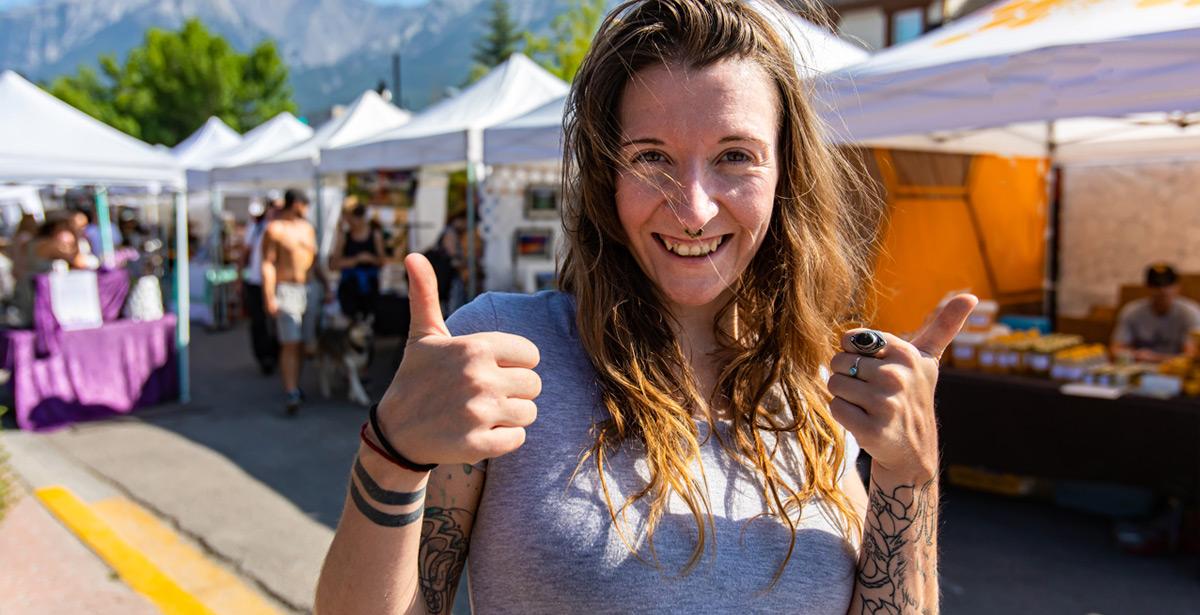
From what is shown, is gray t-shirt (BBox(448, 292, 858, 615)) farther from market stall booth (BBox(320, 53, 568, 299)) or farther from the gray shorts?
the gray shorts

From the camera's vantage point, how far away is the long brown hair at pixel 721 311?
1.25m

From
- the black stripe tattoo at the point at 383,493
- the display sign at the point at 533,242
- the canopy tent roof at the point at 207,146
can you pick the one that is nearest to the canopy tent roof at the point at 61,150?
the display sign at the point at 533,242

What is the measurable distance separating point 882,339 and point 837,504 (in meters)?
0.30

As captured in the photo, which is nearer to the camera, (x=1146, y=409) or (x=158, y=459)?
(x=1146, y=409)

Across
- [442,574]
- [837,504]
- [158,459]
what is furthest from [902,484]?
[158,459]

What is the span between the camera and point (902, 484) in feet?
4.20

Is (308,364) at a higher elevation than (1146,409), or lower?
lower

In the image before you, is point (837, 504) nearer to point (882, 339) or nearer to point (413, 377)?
point (882, 339)

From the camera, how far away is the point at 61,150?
7.31 m

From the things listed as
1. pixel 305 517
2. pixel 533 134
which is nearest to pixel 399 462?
pixel 305 517

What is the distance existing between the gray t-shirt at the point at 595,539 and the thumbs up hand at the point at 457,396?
15 centimetres

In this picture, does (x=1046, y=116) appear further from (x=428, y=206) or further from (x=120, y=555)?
(x=428, y=206)

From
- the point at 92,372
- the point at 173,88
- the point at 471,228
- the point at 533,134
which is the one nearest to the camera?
the point at 533,134

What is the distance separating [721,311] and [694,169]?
29 centimetres
